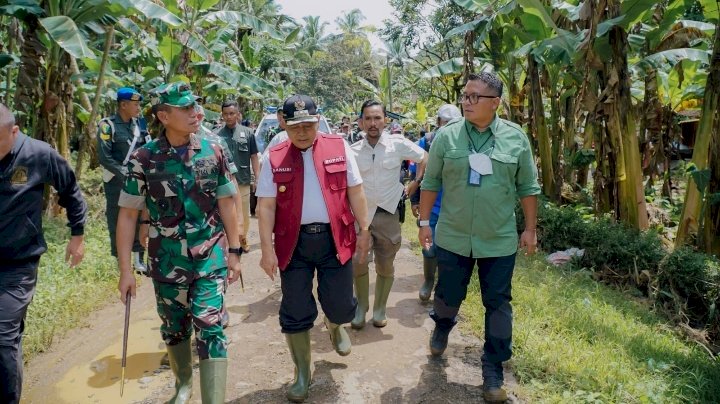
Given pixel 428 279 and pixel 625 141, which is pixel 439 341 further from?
pixel 625 141

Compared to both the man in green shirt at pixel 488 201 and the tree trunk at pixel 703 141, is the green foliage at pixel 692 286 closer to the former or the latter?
the tree trunk at pixel 703 141

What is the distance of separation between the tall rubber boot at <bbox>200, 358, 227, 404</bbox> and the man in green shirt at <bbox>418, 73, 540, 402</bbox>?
1.54 meters

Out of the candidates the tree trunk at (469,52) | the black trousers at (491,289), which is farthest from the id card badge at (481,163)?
the tree trunk at (469,52)

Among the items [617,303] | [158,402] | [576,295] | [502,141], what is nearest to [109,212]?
[158,402]

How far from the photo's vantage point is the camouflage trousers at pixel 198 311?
284 cm

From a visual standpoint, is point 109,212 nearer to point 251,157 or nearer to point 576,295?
point 251,157

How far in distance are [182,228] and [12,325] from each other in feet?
3.16

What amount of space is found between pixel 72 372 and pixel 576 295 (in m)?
4.55

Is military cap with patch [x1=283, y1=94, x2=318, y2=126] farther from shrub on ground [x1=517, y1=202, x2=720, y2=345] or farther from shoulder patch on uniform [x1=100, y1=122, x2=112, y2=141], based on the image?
shrub on ground [x1=517, y1=202, x2=720, y2=345]

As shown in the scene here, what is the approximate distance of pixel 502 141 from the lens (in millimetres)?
3311

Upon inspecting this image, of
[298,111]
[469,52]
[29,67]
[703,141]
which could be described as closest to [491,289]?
[298,111]

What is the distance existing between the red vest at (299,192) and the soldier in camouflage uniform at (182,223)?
38 centimetres

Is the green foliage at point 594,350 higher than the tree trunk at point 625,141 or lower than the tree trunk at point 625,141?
lower

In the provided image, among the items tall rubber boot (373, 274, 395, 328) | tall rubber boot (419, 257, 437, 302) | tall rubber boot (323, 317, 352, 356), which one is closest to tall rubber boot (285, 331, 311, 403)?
tall rubber boot (323, 317, 352, 356)
